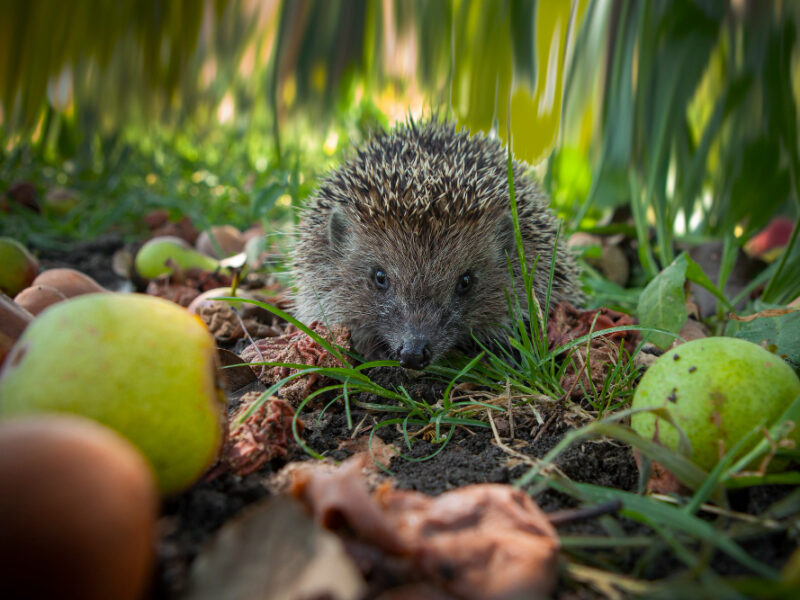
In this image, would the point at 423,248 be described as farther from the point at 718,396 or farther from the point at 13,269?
the point at 13,269

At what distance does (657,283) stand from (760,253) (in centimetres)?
250

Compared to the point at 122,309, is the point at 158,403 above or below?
below

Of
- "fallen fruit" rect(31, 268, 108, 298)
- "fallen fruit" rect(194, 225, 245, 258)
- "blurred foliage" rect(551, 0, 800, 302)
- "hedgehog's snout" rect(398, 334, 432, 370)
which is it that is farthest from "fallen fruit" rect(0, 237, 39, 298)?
"blurred foliage" rect(551, 0, 800, 302)

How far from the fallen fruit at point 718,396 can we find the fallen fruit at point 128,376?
132 centimetres

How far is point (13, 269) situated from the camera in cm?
333

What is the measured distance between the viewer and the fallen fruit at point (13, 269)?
10.8ft

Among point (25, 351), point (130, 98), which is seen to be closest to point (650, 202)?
point (25, 351)

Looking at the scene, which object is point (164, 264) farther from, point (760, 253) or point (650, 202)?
point (760, 253)

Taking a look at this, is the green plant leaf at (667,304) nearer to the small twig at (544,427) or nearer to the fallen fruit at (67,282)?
the small twig at (544,427)

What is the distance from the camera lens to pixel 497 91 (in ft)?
9.89

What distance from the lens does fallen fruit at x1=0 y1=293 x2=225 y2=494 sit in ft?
4.09

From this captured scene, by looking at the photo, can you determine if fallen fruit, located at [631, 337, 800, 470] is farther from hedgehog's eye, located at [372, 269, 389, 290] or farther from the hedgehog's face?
hedgehog's eye, located at [372, 269, 389, 290]

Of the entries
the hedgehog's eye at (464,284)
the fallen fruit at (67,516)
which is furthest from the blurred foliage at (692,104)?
the fallen fruit at (67,516)

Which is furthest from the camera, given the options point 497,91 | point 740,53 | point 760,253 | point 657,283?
point 760,253
